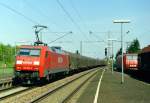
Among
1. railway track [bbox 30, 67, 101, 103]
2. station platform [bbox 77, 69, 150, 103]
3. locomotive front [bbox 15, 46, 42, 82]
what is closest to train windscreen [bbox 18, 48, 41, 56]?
locomotive front [bbox 15, 46, 42, 82]

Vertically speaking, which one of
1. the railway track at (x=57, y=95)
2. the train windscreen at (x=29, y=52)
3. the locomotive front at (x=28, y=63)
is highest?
the train windscreen at (x=29, y=52)

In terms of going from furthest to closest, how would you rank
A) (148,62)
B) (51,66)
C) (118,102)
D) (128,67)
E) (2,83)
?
(128,67), (148,62), (51,66), (2,83), (118,102)

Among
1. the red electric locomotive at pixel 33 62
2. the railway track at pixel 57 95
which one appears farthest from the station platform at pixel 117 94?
the red electric locomotive at pixel 33 62

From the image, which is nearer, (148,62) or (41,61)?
(41,61)

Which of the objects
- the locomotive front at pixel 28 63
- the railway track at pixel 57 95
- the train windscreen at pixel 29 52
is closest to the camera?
the railway track at pixel 57 95

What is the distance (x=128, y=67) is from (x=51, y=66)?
1324 inches

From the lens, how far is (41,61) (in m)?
28.9

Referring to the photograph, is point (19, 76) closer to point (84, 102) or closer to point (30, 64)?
point (30, 64)

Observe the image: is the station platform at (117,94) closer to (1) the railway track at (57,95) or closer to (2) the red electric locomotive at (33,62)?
(1) the railway track at (57,95)

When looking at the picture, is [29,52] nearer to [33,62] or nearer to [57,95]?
[33,62]

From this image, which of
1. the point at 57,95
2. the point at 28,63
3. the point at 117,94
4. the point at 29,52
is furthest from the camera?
the point at 29,52

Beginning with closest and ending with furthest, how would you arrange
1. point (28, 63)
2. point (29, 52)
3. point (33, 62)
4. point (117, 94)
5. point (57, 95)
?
1. point (57, 95)
2. point (117, 94)
3. point (28, 63)
4. point (33, 62)
5. point (29, 52)

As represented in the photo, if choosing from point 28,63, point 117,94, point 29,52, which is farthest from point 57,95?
point 29,52

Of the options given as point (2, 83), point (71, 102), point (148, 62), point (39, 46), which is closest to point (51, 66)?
point (39, 46)
